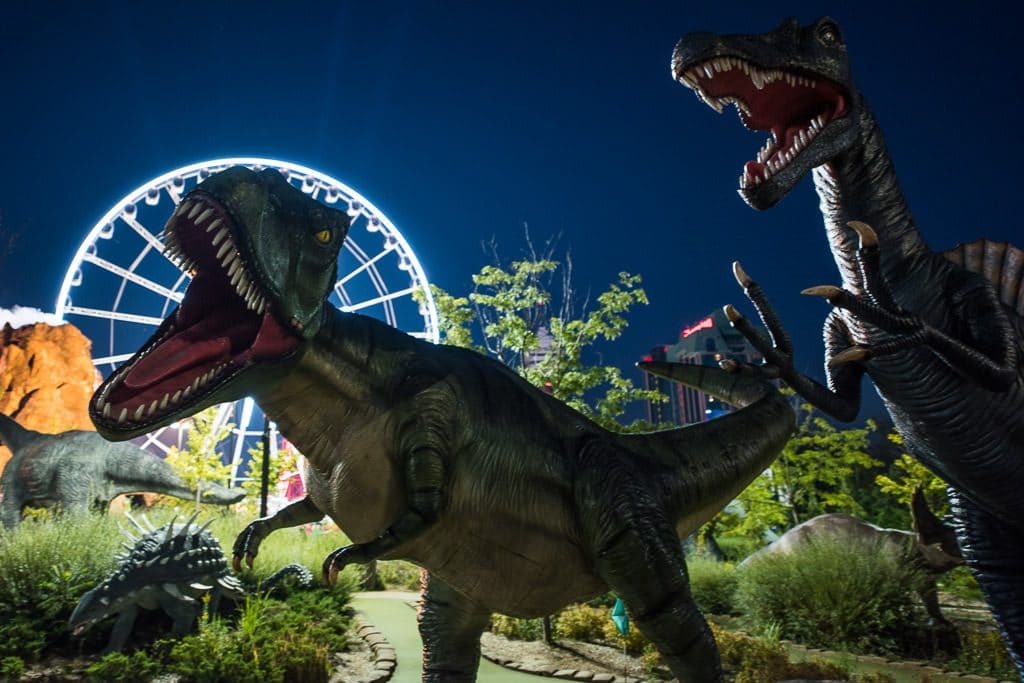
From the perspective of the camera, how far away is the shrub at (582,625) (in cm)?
813

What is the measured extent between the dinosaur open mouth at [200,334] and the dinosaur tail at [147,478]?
13.1 meters

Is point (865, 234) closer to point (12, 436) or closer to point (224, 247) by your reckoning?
point (224, 247)

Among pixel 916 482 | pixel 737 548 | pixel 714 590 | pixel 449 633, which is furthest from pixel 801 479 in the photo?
pixel 449 633

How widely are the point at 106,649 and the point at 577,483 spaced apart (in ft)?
19.9

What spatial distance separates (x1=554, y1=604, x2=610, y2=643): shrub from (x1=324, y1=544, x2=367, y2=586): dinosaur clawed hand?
7005 mm

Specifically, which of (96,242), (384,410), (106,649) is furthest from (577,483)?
(96,242)

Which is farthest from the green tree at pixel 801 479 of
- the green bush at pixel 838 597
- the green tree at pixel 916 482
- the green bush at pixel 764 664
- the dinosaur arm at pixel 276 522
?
the dinosaur arm at pixel 276 522

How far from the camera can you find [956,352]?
7.55ft

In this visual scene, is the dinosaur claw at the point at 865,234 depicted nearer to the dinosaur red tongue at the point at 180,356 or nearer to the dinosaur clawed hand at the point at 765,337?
the dinosaur clawed hand at the point at 765,337

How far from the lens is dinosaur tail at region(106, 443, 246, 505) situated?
42.2ft

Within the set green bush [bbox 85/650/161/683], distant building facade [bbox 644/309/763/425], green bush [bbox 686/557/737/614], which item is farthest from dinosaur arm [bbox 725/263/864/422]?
distant building facade [bbox 644/309/763/425]

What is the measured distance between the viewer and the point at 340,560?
59.5 inches

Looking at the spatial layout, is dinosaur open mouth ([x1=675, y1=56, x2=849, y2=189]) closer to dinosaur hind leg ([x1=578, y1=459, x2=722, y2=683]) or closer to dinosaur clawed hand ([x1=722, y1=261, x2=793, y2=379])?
dinosaur clawed hand ([x1=722, y1=261, x2=793, y2=379])

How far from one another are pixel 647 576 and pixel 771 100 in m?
1.89
